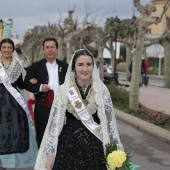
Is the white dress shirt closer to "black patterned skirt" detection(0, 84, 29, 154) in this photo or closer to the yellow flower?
"black patterned skirt" detection(0, 84, 29, 154)

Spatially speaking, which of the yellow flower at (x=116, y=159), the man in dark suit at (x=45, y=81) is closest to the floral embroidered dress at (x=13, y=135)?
the man in dark suit at (x=45, y=81)

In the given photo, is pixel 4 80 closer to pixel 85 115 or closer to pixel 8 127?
pixel 8 127

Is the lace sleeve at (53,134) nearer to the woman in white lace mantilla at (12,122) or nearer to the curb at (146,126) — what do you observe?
the woman in white lace mantilla at (12,122)

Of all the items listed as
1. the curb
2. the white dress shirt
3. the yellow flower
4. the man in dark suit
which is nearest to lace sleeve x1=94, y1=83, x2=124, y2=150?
the yellow flower

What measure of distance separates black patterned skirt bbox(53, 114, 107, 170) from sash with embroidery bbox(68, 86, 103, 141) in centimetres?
4

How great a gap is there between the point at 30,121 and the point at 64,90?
1.86 metres

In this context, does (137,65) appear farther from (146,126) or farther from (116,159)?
(116,159)

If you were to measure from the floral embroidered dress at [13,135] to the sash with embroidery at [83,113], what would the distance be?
1769 mm

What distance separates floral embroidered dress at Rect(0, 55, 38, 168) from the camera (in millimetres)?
4980

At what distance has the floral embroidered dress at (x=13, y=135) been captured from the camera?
4980 millimetres

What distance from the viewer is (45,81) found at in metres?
5.34

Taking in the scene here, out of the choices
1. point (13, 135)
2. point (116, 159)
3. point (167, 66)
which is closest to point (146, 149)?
point (13, 135)

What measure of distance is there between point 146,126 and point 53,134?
602 cm

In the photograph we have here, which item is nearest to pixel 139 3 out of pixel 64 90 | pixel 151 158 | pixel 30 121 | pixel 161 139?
pixel 161 139
